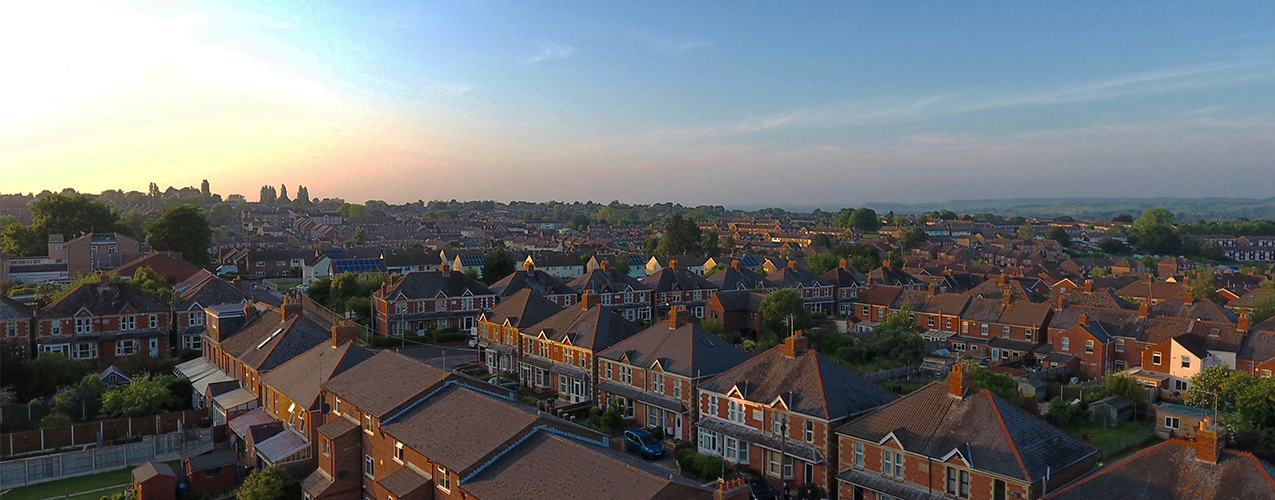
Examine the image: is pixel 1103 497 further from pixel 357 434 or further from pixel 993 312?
pixel 993 312

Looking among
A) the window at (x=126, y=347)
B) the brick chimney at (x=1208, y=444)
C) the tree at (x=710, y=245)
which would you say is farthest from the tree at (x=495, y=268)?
the brick chimney at (x=1208, y=444)

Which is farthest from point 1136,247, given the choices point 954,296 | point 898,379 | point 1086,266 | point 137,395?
point 137,395

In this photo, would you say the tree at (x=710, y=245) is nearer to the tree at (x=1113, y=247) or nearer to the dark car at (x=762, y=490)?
the tree at (x=1113, y=247)

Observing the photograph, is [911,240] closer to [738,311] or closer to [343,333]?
[738,311]

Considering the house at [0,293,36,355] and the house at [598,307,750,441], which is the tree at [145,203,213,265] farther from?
the house at [598,307,750,441]

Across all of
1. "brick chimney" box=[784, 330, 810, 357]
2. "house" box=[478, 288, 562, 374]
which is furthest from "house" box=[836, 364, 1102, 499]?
"house" box=[478, 288, 562, 374]
